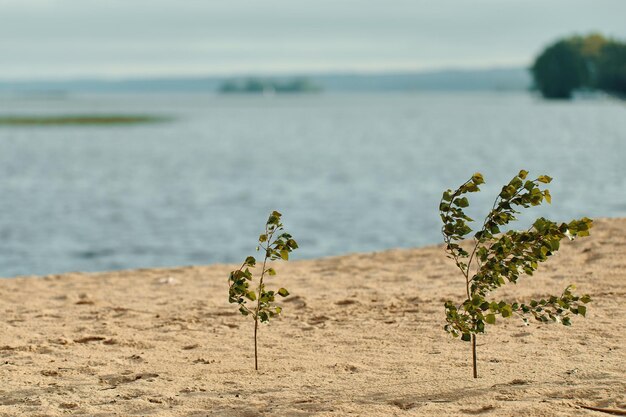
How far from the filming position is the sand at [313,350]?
646cm

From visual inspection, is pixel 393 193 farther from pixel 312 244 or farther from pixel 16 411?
pixel 16 411

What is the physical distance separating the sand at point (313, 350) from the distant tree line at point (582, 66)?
121 meters

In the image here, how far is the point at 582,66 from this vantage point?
133 meters

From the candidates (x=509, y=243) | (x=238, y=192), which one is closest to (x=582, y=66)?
(x=238, y=192)

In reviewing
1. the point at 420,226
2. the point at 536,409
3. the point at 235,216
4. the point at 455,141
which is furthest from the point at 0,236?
the point at 455,141

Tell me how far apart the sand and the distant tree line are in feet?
396

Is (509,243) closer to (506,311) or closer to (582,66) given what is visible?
(506,311)

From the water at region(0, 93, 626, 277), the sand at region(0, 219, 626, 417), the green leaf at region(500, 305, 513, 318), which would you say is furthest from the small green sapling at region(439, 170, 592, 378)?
the water at region(0, 93, 626, 277)

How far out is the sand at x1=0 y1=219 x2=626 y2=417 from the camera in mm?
6465

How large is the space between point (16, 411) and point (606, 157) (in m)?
46.8

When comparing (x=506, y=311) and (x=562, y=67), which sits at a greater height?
(x=562, y=67)

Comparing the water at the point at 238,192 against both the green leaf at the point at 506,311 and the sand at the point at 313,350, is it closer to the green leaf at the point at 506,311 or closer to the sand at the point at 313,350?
the sand at the point at 313,350

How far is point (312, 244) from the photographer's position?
2112cm

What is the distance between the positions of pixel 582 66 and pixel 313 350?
433 ft
